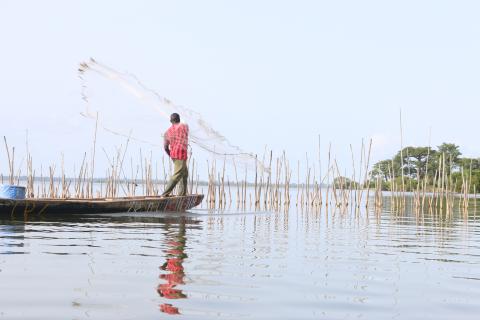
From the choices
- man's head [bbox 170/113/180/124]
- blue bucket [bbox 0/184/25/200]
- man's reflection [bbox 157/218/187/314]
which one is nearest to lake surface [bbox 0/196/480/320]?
man's reflection [bbox 157/218/187/314]

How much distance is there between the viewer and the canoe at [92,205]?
400 inches

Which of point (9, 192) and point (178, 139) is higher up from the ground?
point (178, 139)

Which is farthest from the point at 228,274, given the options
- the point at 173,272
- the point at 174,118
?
the point at 174,118

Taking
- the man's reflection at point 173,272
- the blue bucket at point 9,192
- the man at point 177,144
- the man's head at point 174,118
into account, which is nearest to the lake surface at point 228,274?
the man's reflection at point 173,272

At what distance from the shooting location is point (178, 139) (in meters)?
12.2

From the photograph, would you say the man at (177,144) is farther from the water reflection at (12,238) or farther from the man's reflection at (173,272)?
the man's reflection at (173,272)

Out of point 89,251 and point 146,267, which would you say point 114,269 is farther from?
point 89,251

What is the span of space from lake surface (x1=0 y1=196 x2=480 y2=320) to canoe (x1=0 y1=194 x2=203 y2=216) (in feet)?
3.34

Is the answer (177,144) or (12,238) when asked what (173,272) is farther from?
(177,144)

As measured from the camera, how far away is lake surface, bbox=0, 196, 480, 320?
4031mm

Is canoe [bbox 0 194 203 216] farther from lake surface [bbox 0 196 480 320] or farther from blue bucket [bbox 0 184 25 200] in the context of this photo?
lake surface [bbox 0 196 480 320]

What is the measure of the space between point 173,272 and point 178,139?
23.4ft

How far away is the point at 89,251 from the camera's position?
254 inches

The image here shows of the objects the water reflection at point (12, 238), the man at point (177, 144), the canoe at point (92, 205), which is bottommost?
the water reflection at point (12, 238)
